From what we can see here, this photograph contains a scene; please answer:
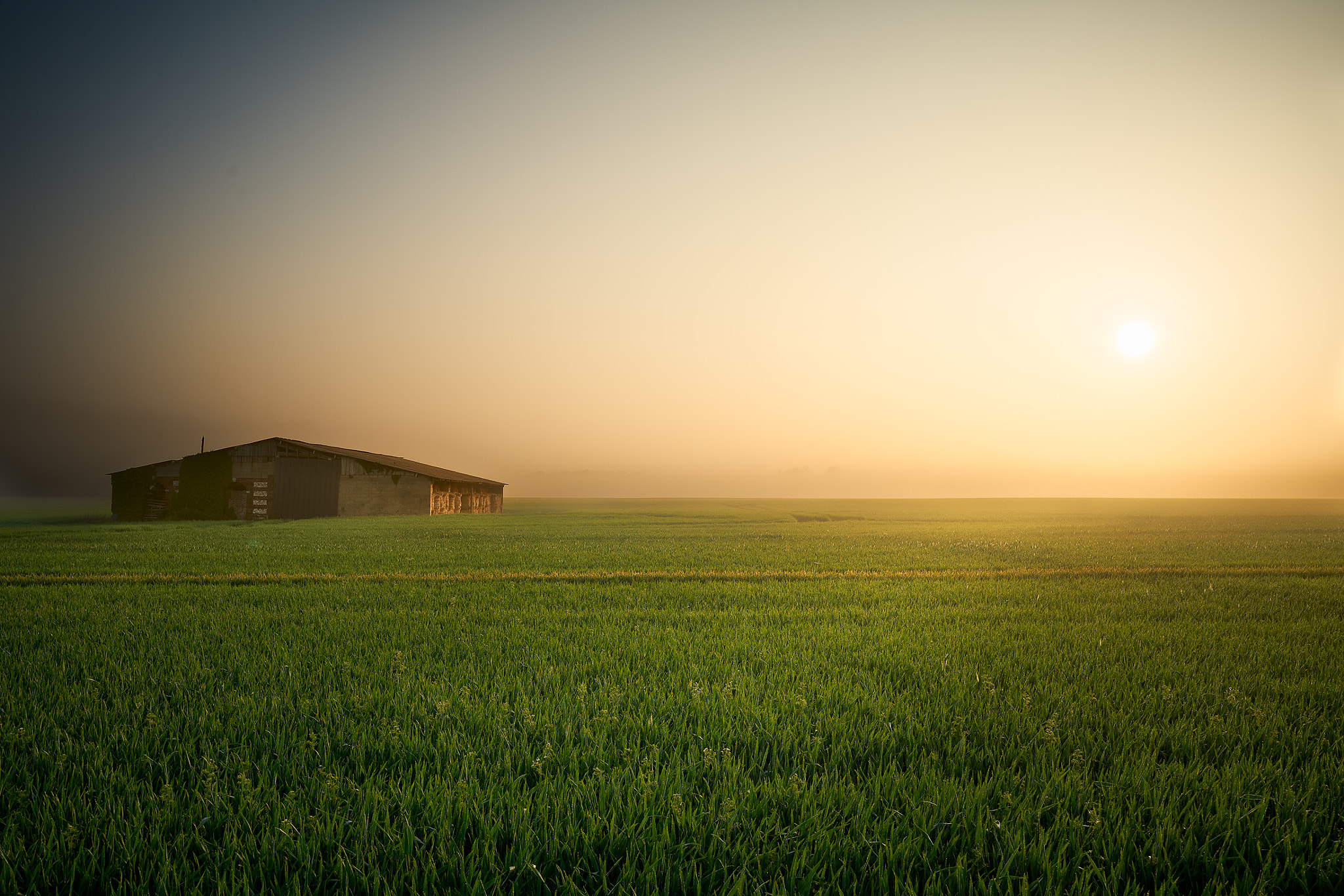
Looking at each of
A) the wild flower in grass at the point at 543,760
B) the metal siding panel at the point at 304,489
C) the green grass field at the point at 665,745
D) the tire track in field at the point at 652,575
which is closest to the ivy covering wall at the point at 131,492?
the metal siding panel at the point at 304,489

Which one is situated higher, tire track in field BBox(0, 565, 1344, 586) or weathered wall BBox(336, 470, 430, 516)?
weathered wall BBox(336, 470, 430, 516)

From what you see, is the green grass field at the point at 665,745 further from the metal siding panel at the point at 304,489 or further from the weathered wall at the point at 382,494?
the weathered wall at the point at 382,494

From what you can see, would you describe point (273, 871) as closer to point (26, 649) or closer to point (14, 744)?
point (14, 744)

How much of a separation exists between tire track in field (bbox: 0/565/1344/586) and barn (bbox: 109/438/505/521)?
32521 mm

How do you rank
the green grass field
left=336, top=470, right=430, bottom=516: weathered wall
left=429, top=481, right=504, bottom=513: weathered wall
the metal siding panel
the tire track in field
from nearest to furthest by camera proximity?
the green grass field, the tire track in field, the metal siding panel, left=336, top=470, right=430, bottom=516: weathered wall, left=429, top=481, right=504, bottom=513: weathered wall

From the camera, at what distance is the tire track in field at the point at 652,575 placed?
13852 mm

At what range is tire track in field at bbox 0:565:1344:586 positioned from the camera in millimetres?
13852

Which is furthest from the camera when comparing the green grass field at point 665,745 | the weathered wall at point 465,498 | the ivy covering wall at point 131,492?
the weathered wall at point 465,498

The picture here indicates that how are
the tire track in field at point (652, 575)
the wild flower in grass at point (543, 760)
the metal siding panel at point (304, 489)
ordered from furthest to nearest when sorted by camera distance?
the metal siding panel at point (304, 489), the tire track in field at point (652, 575), the wild flower in grass at point (543, 760)

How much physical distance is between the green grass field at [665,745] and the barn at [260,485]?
3700 cm

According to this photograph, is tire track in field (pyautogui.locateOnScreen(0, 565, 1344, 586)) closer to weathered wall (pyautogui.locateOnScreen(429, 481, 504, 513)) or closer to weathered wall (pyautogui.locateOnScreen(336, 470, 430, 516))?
weathered wall (pyautogui.locateOnScreen(336, 470, 430, 516))

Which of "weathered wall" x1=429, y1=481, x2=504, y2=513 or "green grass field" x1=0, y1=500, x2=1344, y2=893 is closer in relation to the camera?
"green grass field" x1=0, y1=500, x2=1344, y2=893

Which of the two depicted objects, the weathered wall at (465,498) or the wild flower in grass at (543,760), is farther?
the weathered wall at (465,498)

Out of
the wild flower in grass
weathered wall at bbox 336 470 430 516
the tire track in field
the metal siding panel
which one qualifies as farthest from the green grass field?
weathered wall at bbox 336 470 430 516
